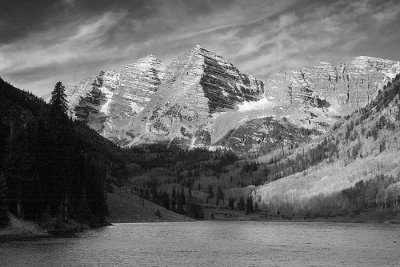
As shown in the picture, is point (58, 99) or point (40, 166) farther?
point (58, 99)

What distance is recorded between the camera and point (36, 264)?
65750 millimetres

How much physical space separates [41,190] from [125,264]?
4474 cm

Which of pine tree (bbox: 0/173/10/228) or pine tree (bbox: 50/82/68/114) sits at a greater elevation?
pine tree (bbox: 50/82/68/114)

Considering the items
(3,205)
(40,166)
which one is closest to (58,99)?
(40,166)

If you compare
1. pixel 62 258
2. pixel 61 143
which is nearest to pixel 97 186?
pixel 61 143

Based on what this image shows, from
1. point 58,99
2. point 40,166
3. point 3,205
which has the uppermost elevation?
point 58,99

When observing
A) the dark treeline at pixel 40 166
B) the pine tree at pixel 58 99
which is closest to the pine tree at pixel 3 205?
the dark treeline at pixel 40 166

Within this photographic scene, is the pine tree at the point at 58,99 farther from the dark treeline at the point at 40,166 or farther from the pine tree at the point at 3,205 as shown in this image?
the pine tree at the point at 3,205

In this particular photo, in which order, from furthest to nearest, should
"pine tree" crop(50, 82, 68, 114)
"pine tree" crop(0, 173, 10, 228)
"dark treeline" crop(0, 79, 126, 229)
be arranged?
"pine tree" crop(50, 82, 68, 114)
"dark treeline" crop(0, 79, 126, 229)
"pine tree" crop(0, 173, 10, 228)

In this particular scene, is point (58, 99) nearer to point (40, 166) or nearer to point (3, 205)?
point (40, 166)

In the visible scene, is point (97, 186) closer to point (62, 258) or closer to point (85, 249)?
point (85, 249)

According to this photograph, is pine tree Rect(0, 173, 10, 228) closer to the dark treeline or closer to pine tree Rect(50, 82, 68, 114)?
the dark treeline

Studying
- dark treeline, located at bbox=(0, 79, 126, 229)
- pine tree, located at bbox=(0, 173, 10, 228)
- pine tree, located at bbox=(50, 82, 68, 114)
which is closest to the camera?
pine tree, located at bbox=(0, 173, 10, 228)

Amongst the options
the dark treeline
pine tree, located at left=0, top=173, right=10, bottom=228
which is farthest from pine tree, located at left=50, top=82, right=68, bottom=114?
pine tree, located at left=0, top=173, right=10, bottom=228
